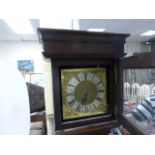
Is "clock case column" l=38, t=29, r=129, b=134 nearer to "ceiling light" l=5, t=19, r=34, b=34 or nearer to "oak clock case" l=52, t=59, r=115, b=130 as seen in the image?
"oak clock case" l=52, t=59, r=115, b=130

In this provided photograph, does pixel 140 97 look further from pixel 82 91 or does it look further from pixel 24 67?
pixel 24 67

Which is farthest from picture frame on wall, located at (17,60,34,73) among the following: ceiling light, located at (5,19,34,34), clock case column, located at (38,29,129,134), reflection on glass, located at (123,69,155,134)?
reflection on glass, located at (123,69,155,134)

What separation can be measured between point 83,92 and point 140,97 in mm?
273

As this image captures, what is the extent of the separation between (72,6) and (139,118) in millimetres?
533

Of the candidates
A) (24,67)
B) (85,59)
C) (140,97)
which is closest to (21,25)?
(24,67)

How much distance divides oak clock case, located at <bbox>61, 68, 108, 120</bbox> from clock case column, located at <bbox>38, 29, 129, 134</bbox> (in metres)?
0.02

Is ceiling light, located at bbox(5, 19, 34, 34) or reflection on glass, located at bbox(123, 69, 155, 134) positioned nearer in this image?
reflection on glass, located at bbox(123, 69, 155, 134)

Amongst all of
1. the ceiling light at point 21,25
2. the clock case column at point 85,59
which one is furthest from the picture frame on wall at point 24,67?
the ceiling light at point 21,25

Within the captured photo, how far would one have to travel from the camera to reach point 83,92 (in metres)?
0.77

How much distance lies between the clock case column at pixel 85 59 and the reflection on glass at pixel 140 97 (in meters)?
0.06

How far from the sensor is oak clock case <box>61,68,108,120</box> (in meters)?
0.74
